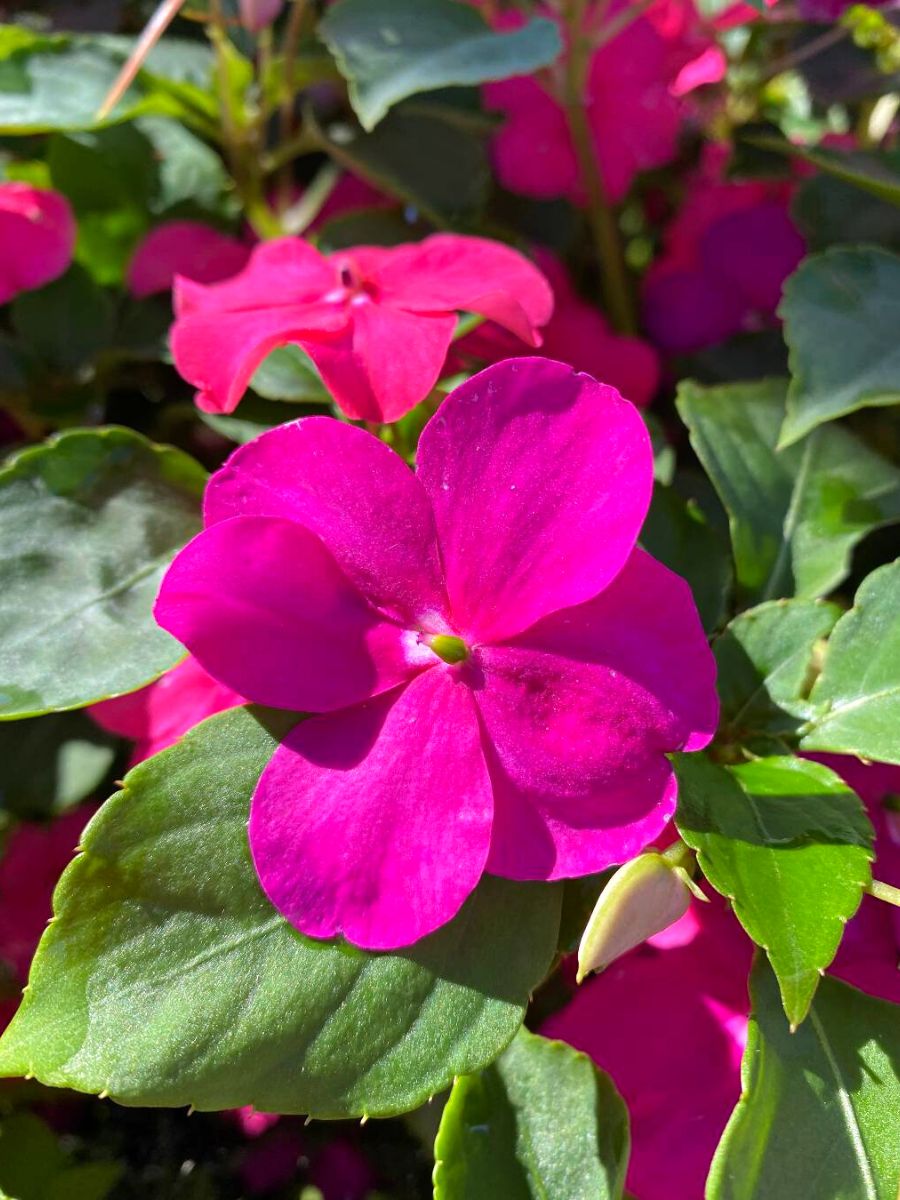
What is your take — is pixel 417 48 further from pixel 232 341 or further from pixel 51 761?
pixel 51 761

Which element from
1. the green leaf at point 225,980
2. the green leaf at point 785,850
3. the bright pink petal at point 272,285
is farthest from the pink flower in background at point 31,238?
the green leaf at point 785,850

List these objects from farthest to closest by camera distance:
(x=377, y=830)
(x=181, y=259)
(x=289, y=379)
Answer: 1. (x=181, y=259)
2. (x=289, y=379)
3. (x=377, y=830)

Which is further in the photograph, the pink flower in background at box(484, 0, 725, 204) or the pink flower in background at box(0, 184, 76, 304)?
the pink flower in background at box(484, 0, 725, 204)

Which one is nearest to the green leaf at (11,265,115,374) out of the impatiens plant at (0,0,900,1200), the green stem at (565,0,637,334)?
the impatiens plant at (0,0,900,1200)

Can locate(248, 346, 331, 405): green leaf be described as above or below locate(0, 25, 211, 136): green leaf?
below

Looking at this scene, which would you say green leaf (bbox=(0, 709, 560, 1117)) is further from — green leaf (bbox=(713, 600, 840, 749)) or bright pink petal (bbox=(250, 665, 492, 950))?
green leaf (bbox=(713, 600, 840, 749))

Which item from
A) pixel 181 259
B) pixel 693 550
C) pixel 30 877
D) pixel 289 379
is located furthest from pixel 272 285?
pixel 30 877

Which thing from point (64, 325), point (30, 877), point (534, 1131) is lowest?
point (30, 877)
